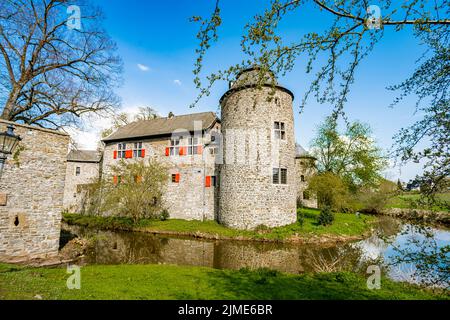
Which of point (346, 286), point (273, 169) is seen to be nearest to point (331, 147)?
point (273, 169)

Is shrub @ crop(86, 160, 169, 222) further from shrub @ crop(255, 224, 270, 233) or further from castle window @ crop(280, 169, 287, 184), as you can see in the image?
castle window @ crop(280, 169, 287, 184)

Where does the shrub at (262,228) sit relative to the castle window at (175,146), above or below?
below

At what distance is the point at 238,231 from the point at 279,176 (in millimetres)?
4270

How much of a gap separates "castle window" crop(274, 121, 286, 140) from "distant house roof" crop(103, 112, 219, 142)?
5551 millimetres

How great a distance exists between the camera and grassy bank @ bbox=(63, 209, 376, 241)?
1361cm

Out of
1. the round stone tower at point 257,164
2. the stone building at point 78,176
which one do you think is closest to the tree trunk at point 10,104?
the round stone tower at point 257,164

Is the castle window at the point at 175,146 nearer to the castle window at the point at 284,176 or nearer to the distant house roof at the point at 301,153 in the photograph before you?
the castle window at the point at 284,176

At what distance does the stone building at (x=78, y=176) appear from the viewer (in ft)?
76.8

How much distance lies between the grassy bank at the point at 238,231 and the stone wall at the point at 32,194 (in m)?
7.60

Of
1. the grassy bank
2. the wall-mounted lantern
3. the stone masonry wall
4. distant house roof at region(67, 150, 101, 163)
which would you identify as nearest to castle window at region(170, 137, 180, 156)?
the stone masonry wall

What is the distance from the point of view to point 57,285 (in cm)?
518

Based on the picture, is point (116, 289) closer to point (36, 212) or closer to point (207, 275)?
point (207, 275)

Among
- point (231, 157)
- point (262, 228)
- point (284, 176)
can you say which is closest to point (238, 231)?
point (262, 228)

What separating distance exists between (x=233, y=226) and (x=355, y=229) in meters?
8.05
